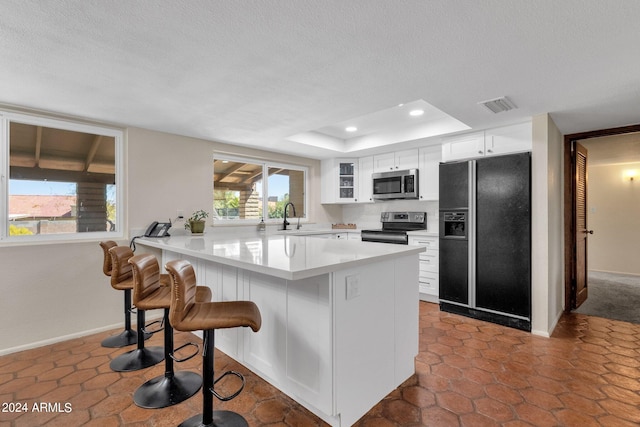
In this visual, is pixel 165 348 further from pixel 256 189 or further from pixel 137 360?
pixel 256 189

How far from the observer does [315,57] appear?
1.90m

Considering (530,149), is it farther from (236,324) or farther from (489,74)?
(236,324)

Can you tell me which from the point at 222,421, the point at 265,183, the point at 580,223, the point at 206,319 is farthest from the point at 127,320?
the point at 580,223

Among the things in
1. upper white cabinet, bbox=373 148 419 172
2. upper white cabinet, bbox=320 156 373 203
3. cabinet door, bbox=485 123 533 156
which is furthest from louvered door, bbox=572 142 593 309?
upper white cabinet, bbox=320 156 373 203

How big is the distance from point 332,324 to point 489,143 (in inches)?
115

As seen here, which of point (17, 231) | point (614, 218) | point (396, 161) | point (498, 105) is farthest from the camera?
point (614, 218)

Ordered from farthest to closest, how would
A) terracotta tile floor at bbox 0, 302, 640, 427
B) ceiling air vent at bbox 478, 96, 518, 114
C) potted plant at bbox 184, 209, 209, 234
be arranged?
potted plant at bbox 184, 209, 209, 234 < ceiling air vent at bbox 478, 96, 518, 114 < terracotta tile floor at bbox 0, 302, 640, 427

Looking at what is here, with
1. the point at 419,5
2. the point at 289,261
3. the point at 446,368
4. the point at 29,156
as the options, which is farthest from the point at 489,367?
the point at 29,156

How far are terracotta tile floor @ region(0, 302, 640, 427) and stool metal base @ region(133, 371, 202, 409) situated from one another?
53 millimetres

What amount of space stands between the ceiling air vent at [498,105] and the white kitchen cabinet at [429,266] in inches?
68.1

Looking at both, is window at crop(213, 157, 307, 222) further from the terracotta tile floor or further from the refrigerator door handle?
the refrigerator door handle

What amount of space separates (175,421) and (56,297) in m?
2.07

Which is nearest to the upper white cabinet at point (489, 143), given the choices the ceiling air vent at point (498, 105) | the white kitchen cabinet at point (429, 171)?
the white kitchen cabinet at point (429, 171)

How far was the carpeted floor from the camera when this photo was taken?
3.68m
